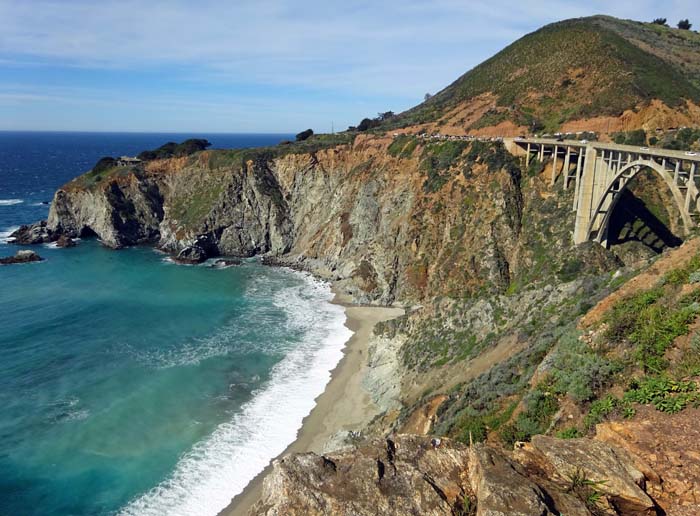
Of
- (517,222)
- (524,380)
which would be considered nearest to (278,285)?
(517,222)

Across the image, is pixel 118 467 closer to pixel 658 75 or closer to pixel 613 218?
pixel 613 218

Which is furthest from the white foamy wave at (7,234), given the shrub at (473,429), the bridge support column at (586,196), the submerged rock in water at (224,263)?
the shrub at (473,429)

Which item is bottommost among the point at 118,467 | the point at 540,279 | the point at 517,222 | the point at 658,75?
the point at 118,467

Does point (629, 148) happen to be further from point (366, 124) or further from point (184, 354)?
point (366, 124)

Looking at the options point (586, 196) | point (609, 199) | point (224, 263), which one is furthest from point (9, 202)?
point (609, 199)

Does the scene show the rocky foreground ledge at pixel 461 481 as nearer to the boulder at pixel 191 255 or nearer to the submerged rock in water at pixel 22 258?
the boulder at pixel 191 255
